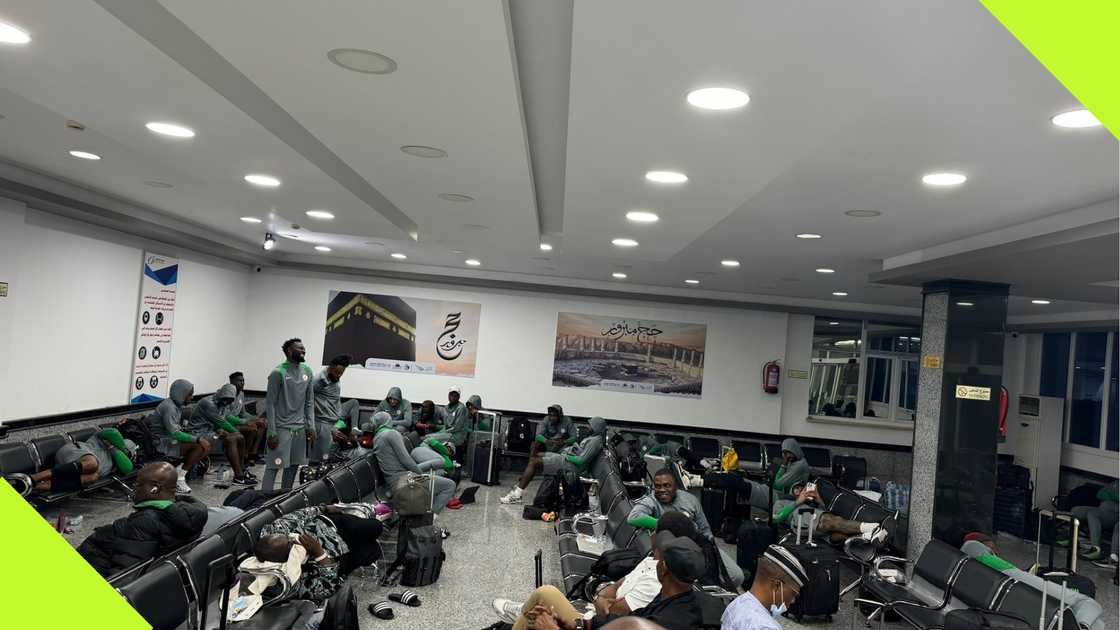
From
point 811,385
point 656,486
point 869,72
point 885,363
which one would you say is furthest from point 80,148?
point 885,363

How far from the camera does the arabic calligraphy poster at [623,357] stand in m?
16.0

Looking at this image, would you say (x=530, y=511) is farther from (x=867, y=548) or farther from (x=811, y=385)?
(x=811, y=385)

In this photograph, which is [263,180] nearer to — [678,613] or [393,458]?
[393,458]

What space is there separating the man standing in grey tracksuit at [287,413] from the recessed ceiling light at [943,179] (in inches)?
274

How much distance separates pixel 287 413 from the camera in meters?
9.27

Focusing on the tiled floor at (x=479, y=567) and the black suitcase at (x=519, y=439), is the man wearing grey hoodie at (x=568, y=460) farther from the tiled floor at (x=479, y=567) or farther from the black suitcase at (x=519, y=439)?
the black suitcase at (x=519, y=439)

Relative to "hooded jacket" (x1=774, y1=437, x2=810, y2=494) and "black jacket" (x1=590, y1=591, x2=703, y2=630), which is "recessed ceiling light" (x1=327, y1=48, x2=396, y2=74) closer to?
"black jacket" (x1=590, y1=591, x2=703, y2=630)

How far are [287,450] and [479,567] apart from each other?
297 centimetres

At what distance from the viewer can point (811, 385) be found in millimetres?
16469

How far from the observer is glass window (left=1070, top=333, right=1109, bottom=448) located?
14.6 meters

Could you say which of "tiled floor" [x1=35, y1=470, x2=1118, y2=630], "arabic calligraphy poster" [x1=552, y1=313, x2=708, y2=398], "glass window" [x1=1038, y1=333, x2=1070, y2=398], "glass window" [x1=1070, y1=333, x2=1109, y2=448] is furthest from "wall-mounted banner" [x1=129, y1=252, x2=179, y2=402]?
"glass window" [x1=1038, y1=333, x2=1070, y2=398]

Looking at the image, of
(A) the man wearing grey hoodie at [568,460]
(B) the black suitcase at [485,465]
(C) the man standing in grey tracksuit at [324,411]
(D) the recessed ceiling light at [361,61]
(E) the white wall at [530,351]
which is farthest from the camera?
(E) the white wall at [530,351]

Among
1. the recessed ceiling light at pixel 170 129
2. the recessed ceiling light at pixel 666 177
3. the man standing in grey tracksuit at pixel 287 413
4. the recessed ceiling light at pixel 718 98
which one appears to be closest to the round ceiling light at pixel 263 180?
the recessed ceiling light at pixel 170 129

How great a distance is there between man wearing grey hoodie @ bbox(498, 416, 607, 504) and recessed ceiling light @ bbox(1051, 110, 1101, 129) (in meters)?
8.61
